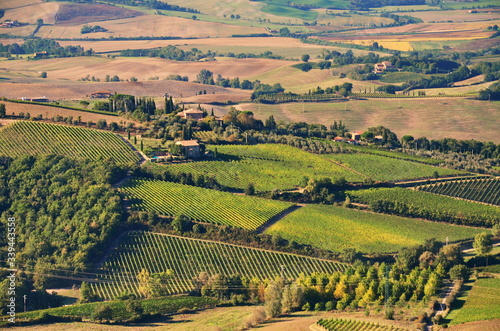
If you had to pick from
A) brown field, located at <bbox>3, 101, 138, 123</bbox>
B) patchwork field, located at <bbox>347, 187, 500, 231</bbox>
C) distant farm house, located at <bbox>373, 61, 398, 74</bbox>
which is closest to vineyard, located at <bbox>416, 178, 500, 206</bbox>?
patchwork field, located at <bbox>347, 187, 500, 231</bbox>

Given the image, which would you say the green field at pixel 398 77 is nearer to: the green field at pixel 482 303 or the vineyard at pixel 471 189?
the vineyard at pixel 471 189

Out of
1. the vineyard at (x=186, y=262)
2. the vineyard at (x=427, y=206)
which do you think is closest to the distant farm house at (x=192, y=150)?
the vineyard at (x=427, y=206)

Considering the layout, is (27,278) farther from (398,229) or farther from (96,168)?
(398,229)

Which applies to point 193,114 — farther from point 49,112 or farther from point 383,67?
point 383,67

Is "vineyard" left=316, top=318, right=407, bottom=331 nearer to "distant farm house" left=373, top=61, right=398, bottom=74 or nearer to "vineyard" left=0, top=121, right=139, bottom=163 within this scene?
"vineyard" left=0, top=121, right=139, bottom=163

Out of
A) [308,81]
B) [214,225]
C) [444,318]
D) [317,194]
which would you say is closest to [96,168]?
[214,225]
